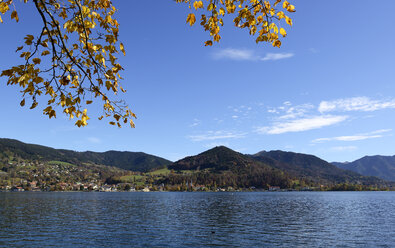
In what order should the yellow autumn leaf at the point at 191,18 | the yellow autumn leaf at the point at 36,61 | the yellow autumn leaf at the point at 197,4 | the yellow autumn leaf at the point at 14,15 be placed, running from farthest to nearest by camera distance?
1. the yellow autumn leaf at the point at 197,4
2. the yellow autumn leaf at the point at 36,61
3. the yellow autumn leaf at the point at 191,18
4. the yellow autumn leaf at the point at 14,15

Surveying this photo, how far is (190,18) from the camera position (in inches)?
332

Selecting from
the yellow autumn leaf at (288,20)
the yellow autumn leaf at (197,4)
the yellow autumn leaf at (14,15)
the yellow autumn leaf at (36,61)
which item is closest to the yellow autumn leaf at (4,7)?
the yellow autumn leaf at (14,15)

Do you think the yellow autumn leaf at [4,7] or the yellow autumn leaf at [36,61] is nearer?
the yellow autumn leaf at [4,7]

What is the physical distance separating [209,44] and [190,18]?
1.12m

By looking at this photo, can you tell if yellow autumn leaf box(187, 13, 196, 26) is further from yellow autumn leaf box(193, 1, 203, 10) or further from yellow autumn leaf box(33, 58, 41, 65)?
yellow autumn leaf box(33, 58, 41, 65)

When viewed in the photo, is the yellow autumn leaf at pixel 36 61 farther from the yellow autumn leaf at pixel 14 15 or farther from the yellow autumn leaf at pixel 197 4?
the yellow autumn leaf at pixel 197 4

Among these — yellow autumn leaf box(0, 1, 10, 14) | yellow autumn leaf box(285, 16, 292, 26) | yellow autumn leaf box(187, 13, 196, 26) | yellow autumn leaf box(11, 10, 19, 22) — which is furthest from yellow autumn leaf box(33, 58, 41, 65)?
yellow autumn leaf box(285, 16, 292, 26)

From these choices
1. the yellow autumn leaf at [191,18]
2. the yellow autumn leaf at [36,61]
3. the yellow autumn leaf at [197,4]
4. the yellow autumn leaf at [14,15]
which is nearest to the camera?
the yellow autumn leaf at [14,15]

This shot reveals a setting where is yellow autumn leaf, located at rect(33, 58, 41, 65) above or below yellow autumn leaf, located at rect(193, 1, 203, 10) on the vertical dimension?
below

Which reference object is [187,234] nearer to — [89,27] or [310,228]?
[310,228]

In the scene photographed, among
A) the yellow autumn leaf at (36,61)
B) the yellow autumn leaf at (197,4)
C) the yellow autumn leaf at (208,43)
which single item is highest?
the yellow autumn leaf at (197,4)

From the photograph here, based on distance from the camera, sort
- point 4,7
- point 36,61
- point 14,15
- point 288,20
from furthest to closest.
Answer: point 288,20
point 36,61
point 4,7
point 14,15

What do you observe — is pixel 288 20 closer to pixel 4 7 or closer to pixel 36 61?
pixel 36 61

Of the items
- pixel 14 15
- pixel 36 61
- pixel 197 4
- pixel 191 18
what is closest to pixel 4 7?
pixel 14 15
